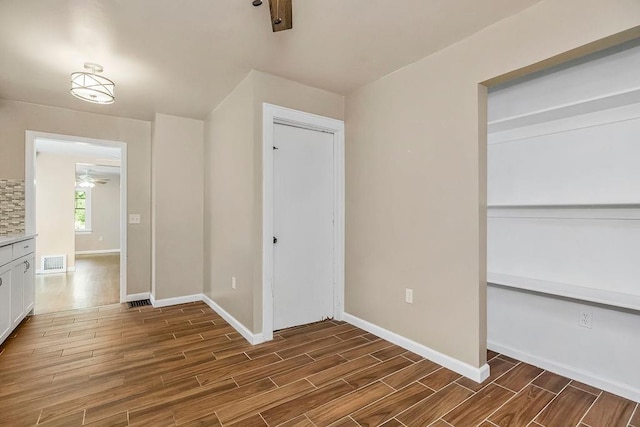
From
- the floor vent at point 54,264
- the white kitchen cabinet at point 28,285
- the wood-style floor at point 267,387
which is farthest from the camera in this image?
the floor vent at point 54,264

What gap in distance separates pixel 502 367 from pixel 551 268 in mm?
835

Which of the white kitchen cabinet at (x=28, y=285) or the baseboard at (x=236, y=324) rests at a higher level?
the white kitchen cabinet at (x=28, y=285)

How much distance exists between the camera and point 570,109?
2.12 metres

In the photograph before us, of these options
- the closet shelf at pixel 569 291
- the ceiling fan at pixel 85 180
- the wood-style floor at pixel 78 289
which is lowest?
the wood-style floor at pixel 78 289

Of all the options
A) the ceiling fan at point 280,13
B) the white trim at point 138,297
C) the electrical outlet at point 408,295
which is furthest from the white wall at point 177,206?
the ceiling fan at point 280,13

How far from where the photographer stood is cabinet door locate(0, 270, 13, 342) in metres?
2.72

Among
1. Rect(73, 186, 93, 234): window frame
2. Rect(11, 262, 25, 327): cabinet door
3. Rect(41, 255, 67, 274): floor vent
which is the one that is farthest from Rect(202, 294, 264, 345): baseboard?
Rect(73, 186, 93, 234): window frame

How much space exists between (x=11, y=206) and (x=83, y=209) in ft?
23.3

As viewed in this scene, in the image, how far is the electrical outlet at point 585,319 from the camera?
84.2 inches

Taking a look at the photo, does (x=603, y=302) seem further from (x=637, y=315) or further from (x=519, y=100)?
(x=519, y=100)

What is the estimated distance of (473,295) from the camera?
2215 mm

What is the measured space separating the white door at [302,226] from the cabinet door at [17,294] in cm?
248

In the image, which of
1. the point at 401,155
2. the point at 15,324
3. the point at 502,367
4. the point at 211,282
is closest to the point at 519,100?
the point at 401,155

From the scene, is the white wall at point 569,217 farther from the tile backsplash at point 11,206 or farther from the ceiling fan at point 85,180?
the ceiling fan at point 85,180
